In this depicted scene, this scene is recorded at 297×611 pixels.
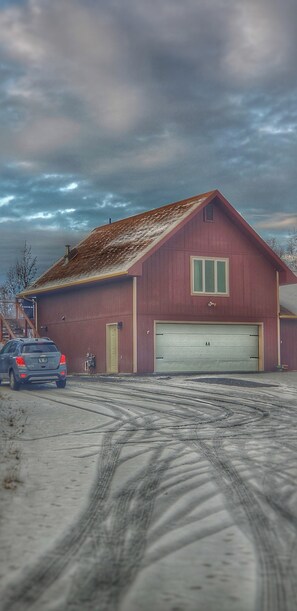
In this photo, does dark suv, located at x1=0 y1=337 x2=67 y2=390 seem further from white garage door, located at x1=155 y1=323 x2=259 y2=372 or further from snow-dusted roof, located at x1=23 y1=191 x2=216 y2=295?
white garage door, located at x1=155 y1=323 x2=259 y2=372

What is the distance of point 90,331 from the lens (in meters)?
33.9

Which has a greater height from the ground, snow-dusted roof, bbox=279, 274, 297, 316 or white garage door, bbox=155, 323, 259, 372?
snow-dusted roof, bbox=279, 274, 297, 316

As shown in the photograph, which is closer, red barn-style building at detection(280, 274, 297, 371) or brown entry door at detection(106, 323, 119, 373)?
brown entry door at detection(106, 323, 119, 373)

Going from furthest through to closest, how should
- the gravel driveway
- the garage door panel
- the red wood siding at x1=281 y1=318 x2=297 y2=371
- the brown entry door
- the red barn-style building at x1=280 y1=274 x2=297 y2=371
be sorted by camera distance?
the red wood siding at x1=281 y1=318 x2=297 y2=371, the red barn-style building at x1=280 y1=274 x2=297 y2=371, the brown entry door, the garage door panel, the gravel driveway

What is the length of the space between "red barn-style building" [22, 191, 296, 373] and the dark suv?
702cm

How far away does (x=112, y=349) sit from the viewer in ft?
105

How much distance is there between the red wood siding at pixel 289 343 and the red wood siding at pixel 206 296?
102 inches

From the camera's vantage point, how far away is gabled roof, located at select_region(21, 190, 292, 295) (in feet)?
101

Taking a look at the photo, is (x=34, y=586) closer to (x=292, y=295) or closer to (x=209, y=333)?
(x=209, y=333)

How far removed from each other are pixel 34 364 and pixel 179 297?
10289mm

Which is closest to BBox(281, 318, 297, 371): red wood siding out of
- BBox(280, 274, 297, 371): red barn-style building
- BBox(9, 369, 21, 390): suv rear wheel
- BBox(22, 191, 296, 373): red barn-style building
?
BBox(280, 274, 297, 371): red barn-style building

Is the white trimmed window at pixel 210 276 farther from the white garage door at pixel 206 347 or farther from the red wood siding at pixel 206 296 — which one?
the white garage door at pixel 206 347

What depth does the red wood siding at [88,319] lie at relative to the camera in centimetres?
3092

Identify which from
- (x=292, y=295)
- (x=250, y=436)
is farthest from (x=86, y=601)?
(x=292, y=295)
